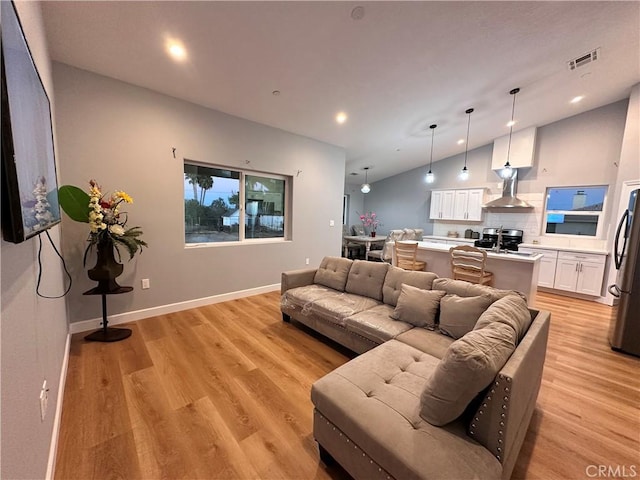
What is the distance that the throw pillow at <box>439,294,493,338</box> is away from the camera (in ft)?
6.45

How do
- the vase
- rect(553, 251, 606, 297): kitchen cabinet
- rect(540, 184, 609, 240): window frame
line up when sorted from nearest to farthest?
the vase
rect(553, 251, 606, 297): kitchen cabinet
rect(540, 184, 609, 240): window frame

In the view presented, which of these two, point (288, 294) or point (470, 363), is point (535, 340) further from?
point (288, 294)

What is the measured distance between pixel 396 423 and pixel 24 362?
64.1 inches

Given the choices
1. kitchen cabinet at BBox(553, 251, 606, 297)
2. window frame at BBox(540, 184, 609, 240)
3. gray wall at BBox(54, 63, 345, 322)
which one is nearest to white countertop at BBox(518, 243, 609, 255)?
kitchen cabinet at BBox(553, 251, 606, 297)

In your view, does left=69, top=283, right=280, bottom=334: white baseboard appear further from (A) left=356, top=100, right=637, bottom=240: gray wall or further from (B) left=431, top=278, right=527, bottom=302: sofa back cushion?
(A) left=356, top=100, right=637, bottom=240: gray wall

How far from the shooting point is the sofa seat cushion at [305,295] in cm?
293

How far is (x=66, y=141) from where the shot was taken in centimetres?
270

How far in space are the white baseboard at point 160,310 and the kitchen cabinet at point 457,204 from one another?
203 inches

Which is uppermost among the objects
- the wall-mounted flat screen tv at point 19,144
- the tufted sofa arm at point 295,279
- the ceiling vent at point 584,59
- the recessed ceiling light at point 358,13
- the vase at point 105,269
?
the ceiling vent at point 584,59

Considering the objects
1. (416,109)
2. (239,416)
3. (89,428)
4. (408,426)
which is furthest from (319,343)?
(416,109)

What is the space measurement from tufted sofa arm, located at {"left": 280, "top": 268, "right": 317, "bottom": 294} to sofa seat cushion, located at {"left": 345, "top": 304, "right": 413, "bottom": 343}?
1.07m

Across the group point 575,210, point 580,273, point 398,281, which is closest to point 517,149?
point 575,210

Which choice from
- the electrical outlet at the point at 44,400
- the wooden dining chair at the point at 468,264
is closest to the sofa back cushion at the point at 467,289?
the wooden dining chair at the point at 468,264

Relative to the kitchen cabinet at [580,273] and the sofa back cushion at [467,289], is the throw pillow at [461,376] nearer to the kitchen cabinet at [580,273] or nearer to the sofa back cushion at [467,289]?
the sofa back cushion at [467,289]
